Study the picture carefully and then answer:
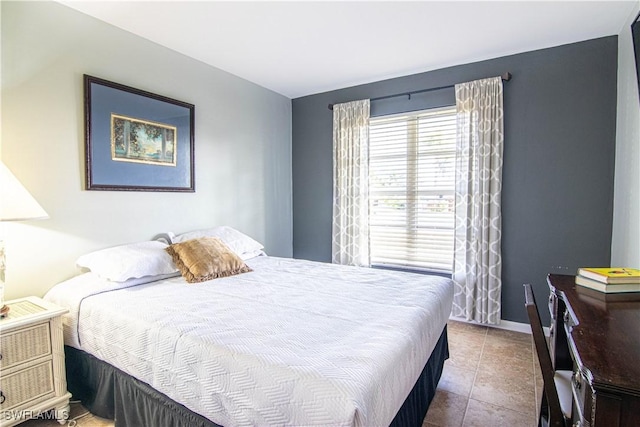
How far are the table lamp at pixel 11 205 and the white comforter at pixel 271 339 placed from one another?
1.28 feet

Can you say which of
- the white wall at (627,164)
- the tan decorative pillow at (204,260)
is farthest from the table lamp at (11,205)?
the white wall at (627,164)

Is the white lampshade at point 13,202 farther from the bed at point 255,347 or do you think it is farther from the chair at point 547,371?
the chair at point 547,371

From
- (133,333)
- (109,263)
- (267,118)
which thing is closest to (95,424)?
(133,333)

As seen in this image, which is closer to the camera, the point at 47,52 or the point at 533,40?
the point at 47,52

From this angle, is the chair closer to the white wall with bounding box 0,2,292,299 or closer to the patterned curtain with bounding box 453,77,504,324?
the patterned curtain with bounding box 453,77,504,324

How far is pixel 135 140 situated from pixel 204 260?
1.12 meters

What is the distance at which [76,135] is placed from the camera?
223cm

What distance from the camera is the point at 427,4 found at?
7.13ft

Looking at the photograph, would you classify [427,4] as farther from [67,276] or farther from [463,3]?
[67,276]

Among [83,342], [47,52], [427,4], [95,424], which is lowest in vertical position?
[95,424]

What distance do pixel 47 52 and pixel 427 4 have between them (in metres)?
2.53

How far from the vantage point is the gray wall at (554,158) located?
2.66m

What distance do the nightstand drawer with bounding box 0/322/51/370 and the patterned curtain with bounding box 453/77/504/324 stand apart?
3.20 m

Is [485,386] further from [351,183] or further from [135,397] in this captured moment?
[351,183]
